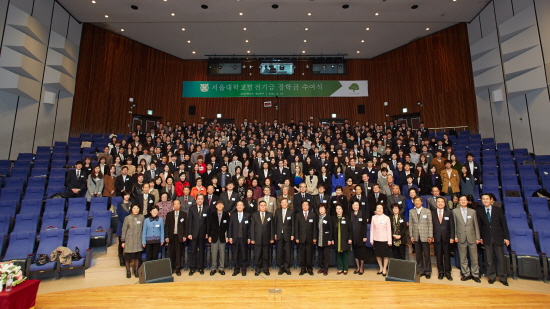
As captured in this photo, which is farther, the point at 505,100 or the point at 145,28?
the point at 145,28

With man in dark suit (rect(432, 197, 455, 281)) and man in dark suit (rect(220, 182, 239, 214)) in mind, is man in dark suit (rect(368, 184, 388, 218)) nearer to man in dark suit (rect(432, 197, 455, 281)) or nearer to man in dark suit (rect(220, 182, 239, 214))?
man in dark suit (rect(432, 197, 455, 281))

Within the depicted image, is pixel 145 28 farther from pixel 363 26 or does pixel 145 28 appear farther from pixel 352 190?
pixel 352 190

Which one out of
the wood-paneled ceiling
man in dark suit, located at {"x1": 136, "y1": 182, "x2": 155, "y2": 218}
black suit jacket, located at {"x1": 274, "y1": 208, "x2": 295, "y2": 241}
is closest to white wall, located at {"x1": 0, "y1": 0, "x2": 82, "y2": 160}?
the wood-paneled ceiling

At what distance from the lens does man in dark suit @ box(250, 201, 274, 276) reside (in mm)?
5008

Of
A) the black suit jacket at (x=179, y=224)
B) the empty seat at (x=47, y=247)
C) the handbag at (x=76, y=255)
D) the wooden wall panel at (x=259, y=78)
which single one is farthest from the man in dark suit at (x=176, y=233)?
the wooden wall panel at (x=259, y=78)

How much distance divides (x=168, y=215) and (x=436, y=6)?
429 inches

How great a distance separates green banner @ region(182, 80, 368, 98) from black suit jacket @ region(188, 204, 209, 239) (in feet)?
33.5

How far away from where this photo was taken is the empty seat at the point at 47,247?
4.67 m

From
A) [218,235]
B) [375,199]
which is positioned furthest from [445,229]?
[218,235]

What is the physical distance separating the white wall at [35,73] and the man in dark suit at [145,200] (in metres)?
5.89

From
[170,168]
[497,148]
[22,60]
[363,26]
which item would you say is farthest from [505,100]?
[22,60]

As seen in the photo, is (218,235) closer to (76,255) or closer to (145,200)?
(145,200)

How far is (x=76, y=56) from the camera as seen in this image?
11.0m

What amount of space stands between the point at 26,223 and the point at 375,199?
6.29m
